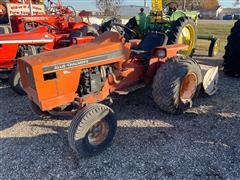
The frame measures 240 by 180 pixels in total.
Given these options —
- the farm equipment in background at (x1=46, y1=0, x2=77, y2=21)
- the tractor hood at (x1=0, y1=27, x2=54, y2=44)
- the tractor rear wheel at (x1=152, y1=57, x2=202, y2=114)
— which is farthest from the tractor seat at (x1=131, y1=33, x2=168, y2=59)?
the farm equipment in background at (x1=46, y1=0, x2=77, y2=21)

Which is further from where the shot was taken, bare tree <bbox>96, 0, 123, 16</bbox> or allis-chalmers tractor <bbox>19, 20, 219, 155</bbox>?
bare tree <bbox>96, 0, 123, 16</bbox>

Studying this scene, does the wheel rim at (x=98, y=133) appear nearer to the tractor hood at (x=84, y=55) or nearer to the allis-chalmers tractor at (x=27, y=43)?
the tractor hood at (x=84, y=55)

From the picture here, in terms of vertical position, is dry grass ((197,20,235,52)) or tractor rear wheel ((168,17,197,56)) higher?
tractor rear wheel ((168,17,197,56))

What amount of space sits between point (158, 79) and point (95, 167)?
5.34 feet

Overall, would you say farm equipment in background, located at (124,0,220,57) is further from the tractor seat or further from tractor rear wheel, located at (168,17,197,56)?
the tractor seat

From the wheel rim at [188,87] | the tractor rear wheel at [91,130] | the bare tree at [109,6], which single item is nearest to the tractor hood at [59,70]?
the tractor rear wheel at [91,130]

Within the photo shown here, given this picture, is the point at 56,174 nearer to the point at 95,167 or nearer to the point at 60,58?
the point at 95,167

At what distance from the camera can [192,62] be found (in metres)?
4.27

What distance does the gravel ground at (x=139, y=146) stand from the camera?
2979 mm

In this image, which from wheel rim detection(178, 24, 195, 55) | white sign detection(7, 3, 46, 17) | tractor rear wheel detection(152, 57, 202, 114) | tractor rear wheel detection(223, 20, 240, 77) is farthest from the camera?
white sign detection(7, 3, 46, 17)

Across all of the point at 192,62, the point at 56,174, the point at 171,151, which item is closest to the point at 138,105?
the point at 192,62

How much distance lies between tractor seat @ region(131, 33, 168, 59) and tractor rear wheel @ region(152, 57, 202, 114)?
0.47 metres

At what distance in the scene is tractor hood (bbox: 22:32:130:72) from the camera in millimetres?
3131

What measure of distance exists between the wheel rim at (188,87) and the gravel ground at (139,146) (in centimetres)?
27
